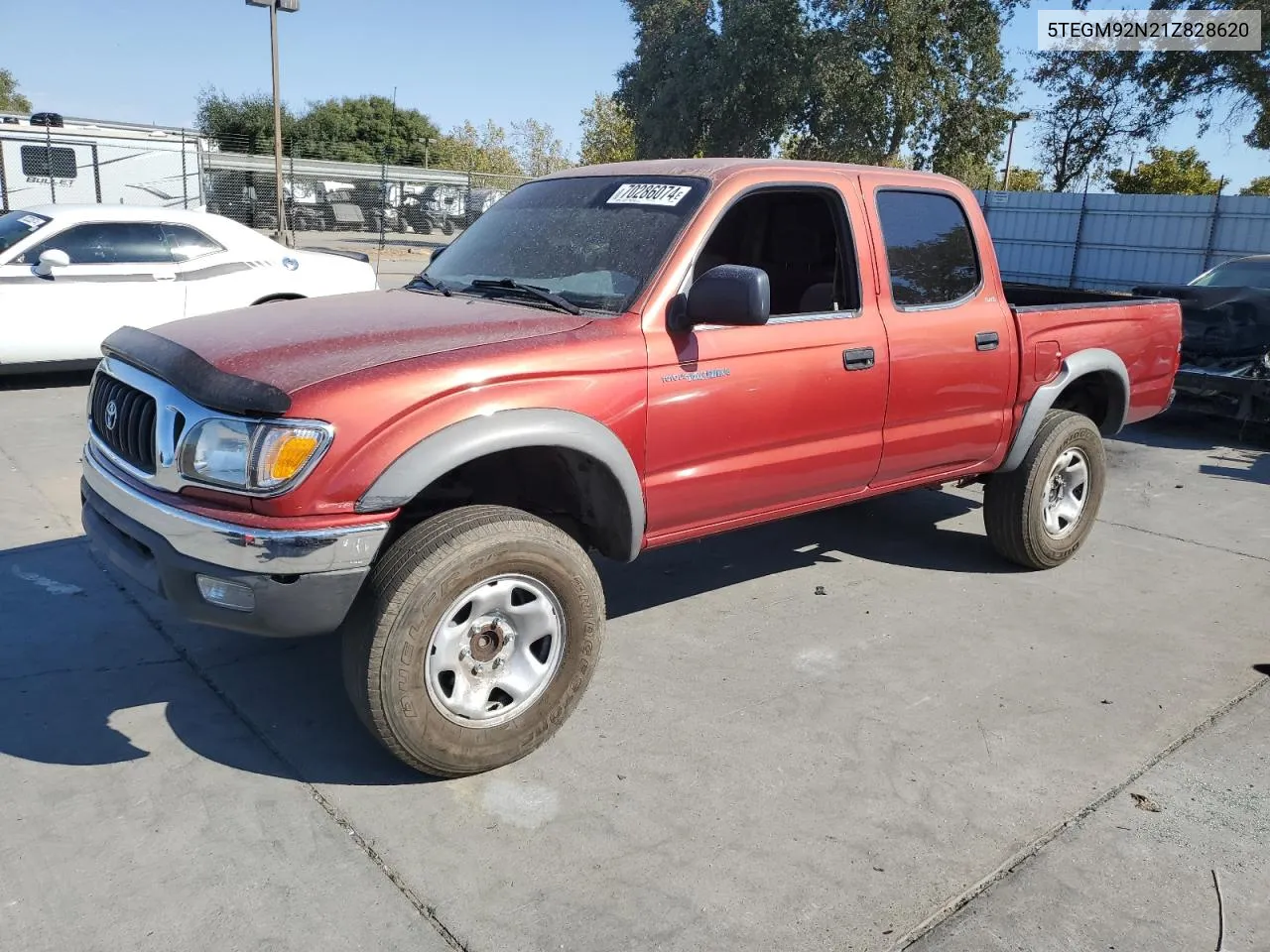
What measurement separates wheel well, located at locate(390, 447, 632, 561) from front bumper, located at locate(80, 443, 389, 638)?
402 millimetres

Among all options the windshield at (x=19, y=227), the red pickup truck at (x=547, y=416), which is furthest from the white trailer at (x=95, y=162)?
the red pickup truck at (x=547, y=416)

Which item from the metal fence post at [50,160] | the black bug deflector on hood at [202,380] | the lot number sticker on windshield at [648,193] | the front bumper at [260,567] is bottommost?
the front bumper at [260,567]

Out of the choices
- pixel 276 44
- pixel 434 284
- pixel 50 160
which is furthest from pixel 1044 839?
pixel 50 160

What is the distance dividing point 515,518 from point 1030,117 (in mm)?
30317

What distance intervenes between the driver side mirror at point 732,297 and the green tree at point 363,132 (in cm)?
5362

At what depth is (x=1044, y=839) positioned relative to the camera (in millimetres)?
2973

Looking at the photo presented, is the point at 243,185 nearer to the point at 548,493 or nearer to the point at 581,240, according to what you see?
the point at 581,240

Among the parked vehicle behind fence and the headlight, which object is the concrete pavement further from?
the parked vehicle behind fence

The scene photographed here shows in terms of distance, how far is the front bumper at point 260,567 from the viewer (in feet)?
9.11

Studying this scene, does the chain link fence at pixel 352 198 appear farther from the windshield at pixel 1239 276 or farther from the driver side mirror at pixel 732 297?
the driver side mirror at pixel 732 297

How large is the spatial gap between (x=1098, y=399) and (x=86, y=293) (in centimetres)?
784

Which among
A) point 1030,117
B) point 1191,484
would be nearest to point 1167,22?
point 1030,117

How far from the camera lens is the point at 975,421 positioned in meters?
4.68

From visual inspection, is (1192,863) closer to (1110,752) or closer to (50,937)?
(1110,752)
